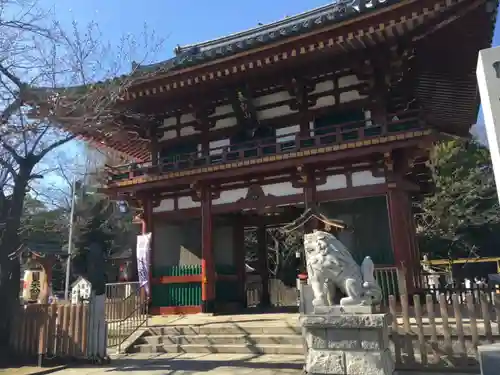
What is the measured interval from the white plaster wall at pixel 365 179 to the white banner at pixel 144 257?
21.6ft

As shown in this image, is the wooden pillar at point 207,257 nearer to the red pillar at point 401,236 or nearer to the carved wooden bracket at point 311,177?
the carved wooden bracket at point 311,177

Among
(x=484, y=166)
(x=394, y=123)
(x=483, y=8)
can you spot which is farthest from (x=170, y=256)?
(x=484, y=166)

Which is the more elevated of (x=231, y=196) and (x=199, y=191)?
(x=199, y=191)

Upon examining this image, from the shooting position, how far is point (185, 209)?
13.6 m

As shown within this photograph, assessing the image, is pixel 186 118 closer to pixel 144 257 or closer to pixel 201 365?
pixel 144 257

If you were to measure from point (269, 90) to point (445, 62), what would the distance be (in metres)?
5.04

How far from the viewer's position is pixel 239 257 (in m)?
14.5

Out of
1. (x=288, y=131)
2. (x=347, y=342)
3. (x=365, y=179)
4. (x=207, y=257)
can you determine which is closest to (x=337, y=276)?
(x=347, y=342)

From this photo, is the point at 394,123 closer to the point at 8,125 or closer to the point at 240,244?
the point at 240,244

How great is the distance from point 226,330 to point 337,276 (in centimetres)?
443

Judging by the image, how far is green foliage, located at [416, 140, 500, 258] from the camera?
81.7 ft

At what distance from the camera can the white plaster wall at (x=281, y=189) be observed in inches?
482

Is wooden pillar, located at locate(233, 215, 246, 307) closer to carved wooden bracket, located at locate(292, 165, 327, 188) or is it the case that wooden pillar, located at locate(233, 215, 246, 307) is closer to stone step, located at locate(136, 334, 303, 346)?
carved wooden bracket, located at locate(292, 165, 327, 188)

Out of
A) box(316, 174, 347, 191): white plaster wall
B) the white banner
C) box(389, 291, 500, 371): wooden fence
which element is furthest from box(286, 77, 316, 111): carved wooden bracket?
box(389, 291, 500, 371): wooden fence
